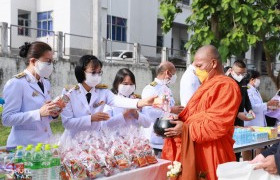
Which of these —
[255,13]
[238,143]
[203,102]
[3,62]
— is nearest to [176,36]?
[3,62]

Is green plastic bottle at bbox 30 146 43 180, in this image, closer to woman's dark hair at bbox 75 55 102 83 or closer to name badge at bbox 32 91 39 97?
name badge at bbox 32 91 39 97

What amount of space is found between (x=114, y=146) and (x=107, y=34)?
18.4 metres

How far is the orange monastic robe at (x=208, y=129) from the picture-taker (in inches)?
107

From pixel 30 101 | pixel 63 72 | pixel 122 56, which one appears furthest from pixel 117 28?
pixel 30 101

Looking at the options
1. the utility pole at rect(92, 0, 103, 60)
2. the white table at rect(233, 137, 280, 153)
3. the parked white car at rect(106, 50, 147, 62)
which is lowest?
the white table at rect(233, 137, 280, 153)

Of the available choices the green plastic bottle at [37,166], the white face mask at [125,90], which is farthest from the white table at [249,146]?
the green plastic bottle at [37,166]

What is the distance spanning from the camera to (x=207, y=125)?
273cm

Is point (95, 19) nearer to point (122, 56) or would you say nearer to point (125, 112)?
point (122, 56)

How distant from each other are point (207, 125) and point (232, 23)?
182 inches

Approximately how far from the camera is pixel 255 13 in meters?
6.50

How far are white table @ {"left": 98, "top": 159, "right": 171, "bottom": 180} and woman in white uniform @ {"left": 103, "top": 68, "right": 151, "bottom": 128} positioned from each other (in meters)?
0.80

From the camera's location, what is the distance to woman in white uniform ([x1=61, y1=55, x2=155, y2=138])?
3.30 meters

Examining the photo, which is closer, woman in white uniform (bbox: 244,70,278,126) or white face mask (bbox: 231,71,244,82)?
white face mask (bbox: 231,71,244,82)

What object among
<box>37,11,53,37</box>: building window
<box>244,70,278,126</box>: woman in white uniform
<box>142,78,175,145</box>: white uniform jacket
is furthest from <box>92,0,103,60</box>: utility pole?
<box>142,78,175,145</box>: white uniform jacket
